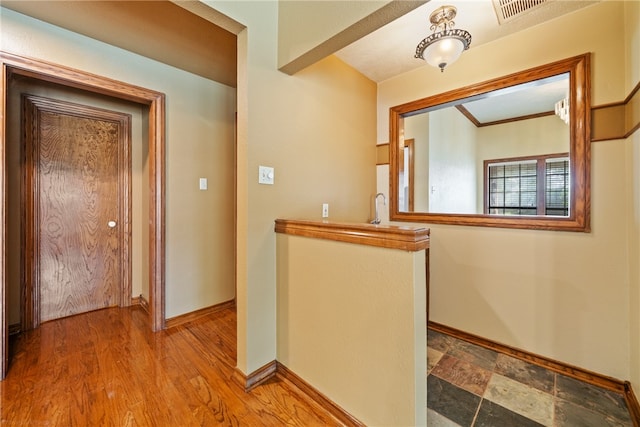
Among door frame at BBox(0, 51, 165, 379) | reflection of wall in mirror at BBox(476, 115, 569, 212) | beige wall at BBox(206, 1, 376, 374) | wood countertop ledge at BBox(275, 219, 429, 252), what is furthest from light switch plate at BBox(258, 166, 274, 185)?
reflection of wall in mirror at BBox(476, 115, 569, 212)

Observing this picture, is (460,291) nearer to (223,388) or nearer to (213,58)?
(223,388)

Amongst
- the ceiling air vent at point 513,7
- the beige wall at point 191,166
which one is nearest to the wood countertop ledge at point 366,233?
the beige wall at point 191,166

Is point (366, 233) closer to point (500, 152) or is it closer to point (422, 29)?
point (422, 29)

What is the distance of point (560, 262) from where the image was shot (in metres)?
1.81

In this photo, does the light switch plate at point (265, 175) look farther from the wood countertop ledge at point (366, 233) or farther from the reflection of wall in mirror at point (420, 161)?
the reflection of wall in mirror at point (420, 161)

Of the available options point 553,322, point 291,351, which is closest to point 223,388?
point 291,351

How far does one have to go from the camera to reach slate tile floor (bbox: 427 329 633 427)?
54.7 inches

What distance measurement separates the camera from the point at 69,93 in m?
2.42

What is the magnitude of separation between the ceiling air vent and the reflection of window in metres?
3.15

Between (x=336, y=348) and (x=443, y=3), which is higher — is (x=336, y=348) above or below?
below

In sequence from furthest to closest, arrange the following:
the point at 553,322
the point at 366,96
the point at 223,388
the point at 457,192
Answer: the point at 457,192 → the point at 366,96 → the point at 553,322 → the point at 223,388

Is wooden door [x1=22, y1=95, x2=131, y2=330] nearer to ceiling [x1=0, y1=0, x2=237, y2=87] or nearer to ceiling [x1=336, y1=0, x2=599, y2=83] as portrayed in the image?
ceiling [x1=0, y1=0, x2=237, y2=87]

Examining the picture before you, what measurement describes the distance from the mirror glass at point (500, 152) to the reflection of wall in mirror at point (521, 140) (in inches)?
0.5

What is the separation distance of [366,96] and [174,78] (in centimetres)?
182
